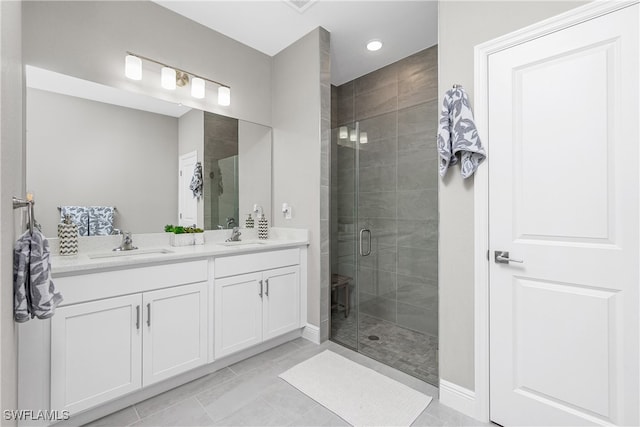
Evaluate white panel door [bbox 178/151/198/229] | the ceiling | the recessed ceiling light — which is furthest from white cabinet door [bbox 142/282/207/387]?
the recessed ceiling light

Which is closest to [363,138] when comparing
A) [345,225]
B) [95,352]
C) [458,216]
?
[345,225]

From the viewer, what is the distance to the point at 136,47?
2.15 m

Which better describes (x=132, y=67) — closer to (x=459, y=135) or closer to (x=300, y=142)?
(x=300, y=142)

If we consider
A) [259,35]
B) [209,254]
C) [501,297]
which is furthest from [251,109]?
[501,297]

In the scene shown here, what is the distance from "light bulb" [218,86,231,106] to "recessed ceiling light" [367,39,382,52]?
1461mm

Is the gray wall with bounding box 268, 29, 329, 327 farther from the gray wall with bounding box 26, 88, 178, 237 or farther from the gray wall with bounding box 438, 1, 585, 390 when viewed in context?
the gray wall with bounding box 438, 1, 585, 390

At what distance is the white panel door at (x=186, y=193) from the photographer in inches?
95.7

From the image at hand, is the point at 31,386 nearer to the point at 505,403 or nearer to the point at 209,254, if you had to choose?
the point at 209,254

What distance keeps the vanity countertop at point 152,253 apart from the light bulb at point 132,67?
1214mm

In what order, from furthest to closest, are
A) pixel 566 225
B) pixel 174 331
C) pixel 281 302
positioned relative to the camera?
pixel 281 302
pixel 174 331
pixel 566 225

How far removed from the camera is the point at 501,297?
1559 millimetres

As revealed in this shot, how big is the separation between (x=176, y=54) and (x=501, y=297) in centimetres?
296

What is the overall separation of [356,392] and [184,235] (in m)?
1.74

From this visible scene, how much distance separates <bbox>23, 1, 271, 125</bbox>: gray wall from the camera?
180 cm
